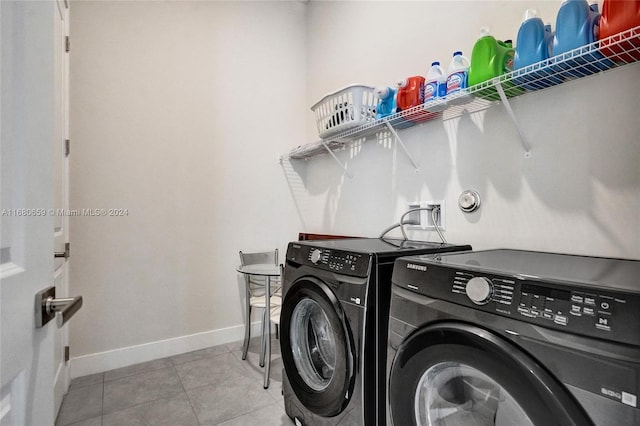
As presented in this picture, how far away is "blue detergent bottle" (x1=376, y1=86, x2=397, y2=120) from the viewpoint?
5.97 feet

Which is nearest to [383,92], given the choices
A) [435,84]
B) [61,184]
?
[435,84]

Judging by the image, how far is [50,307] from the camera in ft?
2.17

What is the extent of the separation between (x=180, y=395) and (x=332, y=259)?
55.8 inches

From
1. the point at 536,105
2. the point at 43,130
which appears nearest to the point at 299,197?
the point at 536,105

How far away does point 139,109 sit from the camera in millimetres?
2393

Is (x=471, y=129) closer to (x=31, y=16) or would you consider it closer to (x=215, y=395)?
(x=31, y=16)

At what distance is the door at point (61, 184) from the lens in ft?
5.60

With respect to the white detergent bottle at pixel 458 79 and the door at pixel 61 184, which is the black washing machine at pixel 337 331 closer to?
the white detergent bottle at pixel 458 79

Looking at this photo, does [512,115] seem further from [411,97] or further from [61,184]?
[61,184]

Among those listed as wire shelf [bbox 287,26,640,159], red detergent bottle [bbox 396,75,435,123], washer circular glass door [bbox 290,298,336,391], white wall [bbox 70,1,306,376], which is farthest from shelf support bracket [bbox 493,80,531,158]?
white wall [bbox 70,1,306,376]

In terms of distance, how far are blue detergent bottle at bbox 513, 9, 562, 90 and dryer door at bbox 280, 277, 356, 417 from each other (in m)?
1.14

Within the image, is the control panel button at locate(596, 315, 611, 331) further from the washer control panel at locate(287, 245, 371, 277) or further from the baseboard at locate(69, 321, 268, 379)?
the baseboard at locate(69, 321, 268, 379)

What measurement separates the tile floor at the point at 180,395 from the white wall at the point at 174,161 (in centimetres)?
21

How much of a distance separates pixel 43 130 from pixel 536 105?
1672 mm
